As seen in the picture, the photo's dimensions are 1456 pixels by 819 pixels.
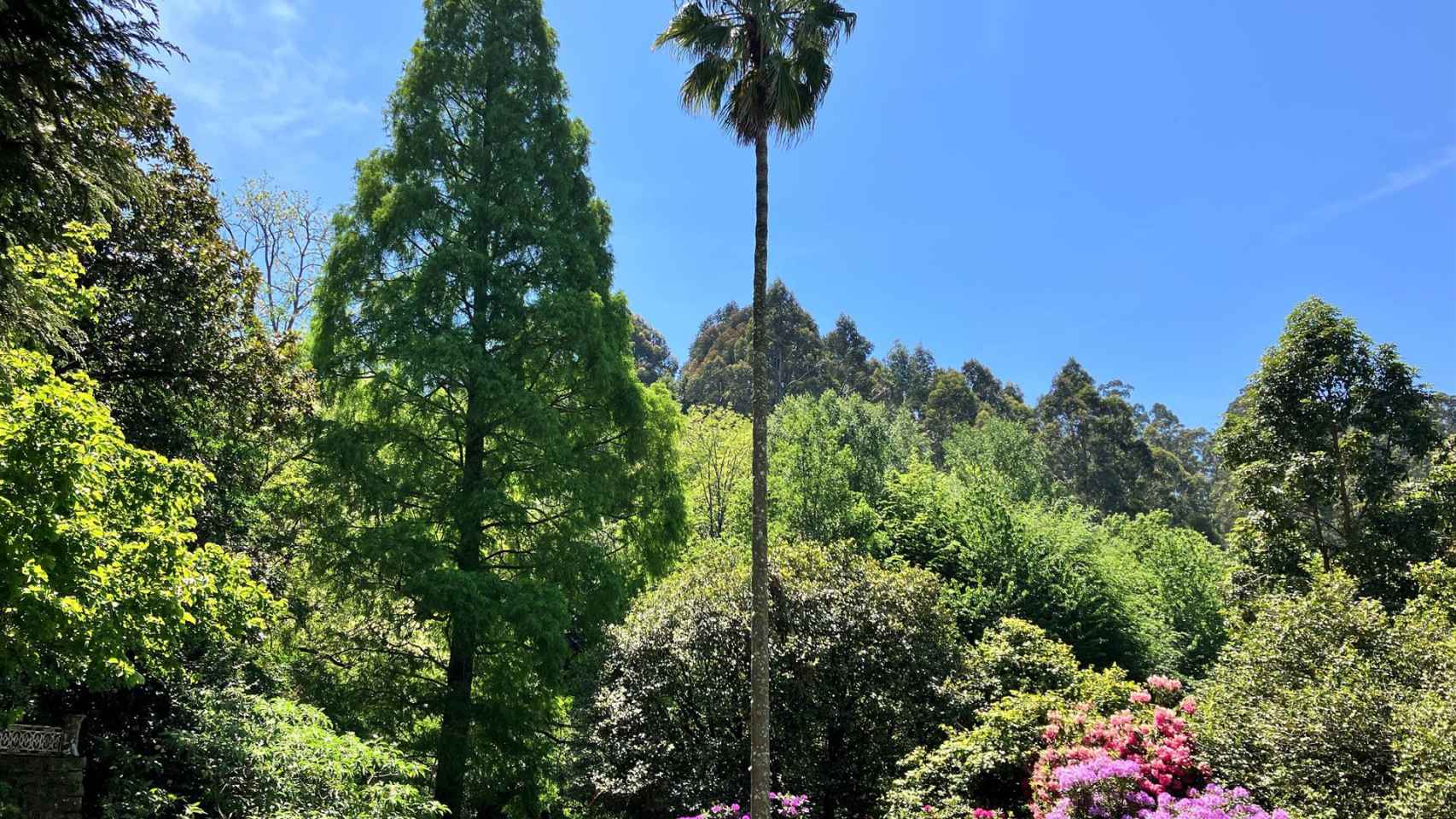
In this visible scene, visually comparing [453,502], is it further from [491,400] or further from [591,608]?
[591,608]

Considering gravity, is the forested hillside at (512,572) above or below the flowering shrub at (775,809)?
above

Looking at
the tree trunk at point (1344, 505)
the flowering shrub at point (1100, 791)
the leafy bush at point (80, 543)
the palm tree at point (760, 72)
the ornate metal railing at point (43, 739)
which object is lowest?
the flowering shrub at point (1100, 791)

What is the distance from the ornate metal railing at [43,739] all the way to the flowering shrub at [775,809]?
6.58 m

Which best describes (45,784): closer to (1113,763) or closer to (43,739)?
(43,739)

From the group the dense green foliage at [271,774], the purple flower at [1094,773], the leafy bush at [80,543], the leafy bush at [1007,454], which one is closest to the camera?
the leafy bush at [80,543]

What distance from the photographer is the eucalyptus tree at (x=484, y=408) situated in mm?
10273

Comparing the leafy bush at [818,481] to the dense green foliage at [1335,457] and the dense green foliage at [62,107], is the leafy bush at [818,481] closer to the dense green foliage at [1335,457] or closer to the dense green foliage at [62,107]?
the dense green foliage at [1335,457]

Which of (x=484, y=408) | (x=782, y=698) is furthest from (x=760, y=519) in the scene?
(x=484, y=408)

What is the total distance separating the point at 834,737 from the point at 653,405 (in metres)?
5.80

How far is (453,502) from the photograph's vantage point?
10594mm

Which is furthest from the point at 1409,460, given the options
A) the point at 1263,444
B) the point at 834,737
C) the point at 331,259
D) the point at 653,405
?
the point at 331,259

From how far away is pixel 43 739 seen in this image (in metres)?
7.33

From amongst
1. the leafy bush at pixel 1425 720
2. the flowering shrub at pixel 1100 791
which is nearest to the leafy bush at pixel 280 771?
the flowering shrub at pixel 1100 791

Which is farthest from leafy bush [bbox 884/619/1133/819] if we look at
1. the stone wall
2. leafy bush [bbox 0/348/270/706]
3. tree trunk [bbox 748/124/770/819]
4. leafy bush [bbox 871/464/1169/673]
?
the stone wall
